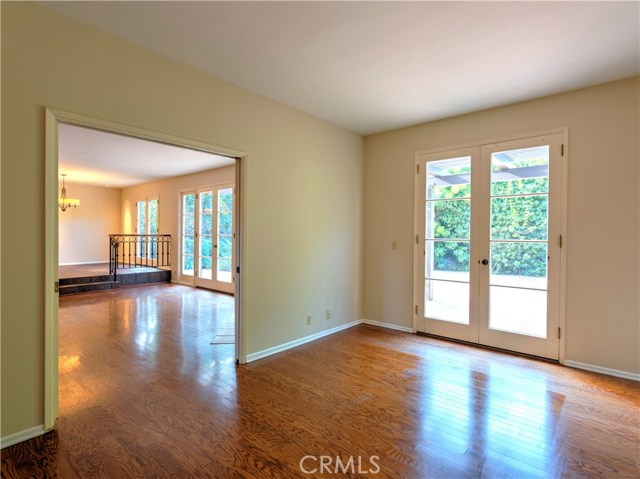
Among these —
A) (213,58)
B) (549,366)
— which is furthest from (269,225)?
(549,366)

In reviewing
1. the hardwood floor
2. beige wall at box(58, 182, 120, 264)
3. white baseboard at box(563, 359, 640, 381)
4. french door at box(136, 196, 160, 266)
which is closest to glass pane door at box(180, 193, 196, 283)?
french door at box(136, 196, 160, 266)

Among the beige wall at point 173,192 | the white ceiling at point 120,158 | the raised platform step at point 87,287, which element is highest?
the white ceiling at point 120,158

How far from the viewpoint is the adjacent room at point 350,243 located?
7.04ft

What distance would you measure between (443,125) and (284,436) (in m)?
3.89

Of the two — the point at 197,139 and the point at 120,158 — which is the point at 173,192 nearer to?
the point at 120,158

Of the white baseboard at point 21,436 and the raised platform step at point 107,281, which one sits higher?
the raised platform step at point 107,281

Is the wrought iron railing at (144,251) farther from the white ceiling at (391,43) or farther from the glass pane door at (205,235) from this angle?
the white ceiling at (391,43)

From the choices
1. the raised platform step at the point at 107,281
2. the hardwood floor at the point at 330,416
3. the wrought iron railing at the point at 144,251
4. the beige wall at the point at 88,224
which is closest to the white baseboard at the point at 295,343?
the hardwood floor at the point at 330,416

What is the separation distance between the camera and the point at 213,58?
9.39 feet

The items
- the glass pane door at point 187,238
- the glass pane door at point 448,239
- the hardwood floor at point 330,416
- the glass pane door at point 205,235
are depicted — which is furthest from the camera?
the glass pane door at point 187,238

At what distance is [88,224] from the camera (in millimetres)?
10586

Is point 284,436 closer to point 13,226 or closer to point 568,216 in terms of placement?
point 13,226

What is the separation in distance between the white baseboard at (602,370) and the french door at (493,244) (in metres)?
0.16

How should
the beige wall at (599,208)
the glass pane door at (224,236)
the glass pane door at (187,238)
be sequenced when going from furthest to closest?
the glass pane door at (187,238) → the glass pane door at (224,236) → the beige wall at (599,208)
